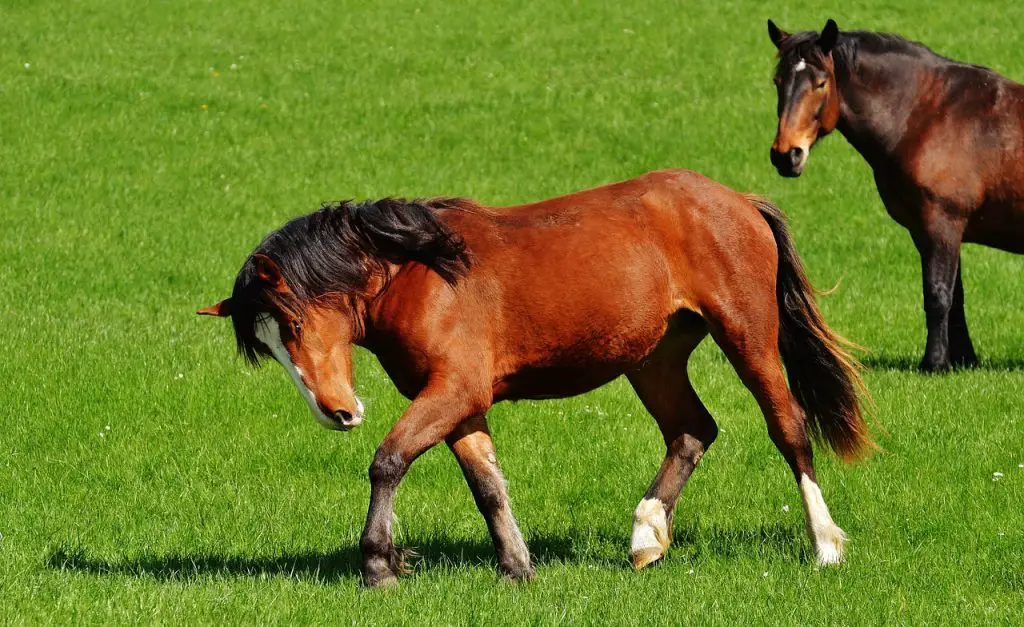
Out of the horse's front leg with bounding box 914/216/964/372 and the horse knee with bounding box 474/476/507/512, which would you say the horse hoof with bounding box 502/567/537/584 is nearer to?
the horse knee with bounding box 474/476/507/512

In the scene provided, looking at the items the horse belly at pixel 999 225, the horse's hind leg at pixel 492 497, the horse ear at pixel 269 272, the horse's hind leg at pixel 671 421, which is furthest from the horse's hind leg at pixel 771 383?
the horse belly at pixel 999 225

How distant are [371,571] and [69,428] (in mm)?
4045

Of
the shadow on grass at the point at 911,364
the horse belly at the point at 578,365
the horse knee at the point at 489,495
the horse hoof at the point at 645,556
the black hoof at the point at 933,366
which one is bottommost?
the shadow on grass at the point at 911,364

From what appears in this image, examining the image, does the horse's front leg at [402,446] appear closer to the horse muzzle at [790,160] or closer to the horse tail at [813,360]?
the horse tail at [813,360]

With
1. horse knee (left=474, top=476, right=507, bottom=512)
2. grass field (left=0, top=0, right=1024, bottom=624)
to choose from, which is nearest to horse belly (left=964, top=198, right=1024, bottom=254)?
grass field (left=0, top=0, right=1024, bottom=624)

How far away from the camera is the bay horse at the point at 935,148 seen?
11641mm

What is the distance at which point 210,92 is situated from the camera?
21828 mm

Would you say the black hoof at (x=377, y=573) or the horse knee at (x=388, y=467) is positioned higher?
the horse knee at (x=388, y=467)

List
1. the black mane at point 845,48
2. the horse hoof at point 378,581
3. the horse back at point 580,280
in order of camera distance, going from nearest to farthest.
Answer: the horse hoof at point 378,581
the horse back at point 580,280
the black mane at point 845,48

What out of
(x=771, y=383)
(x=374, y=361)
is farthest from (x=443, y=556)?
(x=374, y=361)

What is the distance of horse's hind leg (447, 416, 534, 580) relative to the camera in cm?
658

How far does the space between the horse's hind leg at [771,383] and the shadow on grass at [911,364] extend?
4.70 m

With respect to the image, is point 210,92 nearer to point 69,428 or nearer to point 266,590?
point 69,428

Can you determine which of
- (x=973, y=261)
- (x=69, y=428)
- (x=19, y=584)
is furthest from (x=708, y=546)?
(x=973, y=261)
